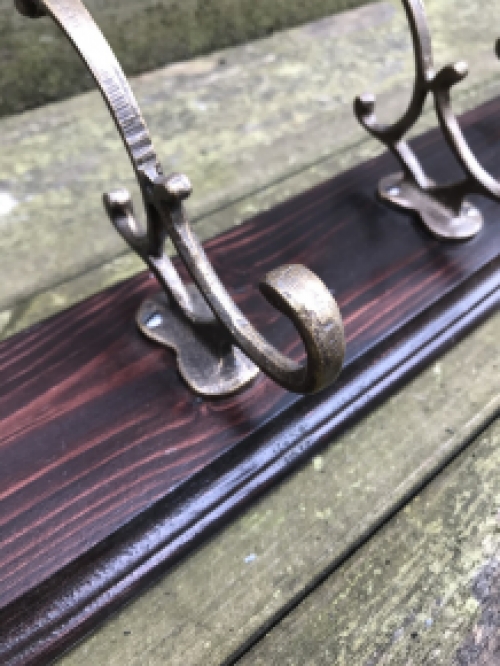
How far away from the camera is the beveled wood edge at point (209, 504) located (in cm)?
39

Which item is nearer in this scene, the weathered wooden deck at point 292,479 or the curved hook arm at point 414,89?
the weathered wooden deck at point 292,479

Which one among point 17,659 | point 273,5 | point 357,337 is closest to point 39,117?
point 273,5

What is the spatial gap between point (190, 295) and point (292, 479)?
155 mm

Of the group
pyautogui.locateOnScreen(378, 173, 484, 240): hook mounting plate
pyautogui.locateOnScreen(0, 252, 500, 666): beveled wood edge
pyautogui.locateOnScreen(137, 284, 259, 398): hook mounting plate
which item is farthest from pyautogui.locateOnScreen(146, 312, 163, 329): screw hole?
pyautogui.locateOnScreen(378, 173, 484, 240): hook mounting plate

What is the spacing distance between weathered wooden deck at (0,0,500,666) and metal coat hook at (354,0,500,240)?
→ 0.35 feet

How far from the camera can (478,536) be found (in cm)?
47

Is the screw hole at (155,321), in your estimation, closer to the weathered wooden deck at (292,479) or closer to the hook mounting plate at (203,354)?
the hook mounting plate at (203,354)

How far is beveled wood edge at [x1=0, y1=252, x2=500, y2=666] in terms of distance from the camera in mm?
394

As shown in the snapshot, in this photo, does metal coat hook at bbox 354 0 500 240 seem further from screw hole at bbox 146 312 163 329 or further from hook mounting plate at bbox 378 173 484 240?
screw hole at bbox 146 312 163 329

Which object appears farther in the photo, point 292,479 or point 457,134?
point 457,134

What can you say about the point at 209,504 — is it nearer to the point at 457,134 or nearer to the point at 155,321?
the point at 155,321

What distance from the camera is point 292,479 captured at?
49 cm

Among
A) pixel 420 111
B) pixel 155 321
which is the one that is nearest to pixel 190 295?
pixel 155 321

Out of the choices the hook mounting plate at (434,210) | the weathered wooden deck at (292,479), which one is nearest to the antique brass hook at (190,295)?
the weathered wooden deck at (292,479)
